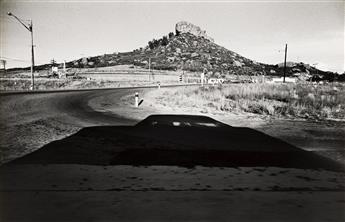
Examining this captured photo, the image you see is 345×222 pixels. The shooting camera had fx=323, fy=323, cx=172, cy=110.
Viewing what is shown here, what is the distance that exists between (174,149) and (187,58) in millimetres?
131924

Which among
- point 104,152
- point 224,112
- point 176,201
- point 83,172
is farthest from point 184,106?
point 176,201

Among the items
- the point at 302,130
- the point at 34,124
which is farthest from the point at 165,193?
the point at 302,130

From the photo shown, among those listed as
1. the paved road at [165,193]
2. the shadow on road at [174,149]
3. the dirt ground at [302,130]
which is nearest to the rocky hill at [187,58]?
the dirt ground at [302,130]

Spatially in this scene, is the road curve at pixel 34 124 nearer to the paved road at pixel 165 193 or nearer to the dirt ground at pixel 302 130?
the paved road at pixel 165 193

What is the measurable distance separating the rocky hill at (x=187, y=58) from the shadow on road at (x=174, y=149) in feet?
370

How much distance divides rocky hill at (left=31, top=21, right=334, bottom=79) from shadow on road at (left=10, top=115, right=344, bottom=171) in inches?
4441

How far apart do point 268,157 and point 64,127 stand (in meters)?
6.75

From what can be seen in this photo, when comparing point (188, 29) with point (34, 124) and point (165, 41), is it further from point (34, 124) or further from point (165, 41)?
point (34, 124)

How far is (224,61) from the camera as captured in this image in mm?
143000

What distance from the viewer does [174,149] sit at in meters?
7.93

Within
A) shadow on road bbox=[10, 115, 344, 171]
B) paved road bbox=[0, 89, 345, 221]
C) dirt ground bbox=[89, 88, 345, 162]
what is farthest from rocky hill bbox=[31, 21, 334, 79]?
paved road bbox=[0, 89, 345, 221]

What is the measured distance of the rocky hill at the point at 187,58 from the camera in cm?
13262

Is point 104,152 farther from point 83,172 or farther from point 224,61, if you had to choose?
point 224,61

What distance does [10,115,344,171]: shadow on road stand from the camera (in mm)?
6840
